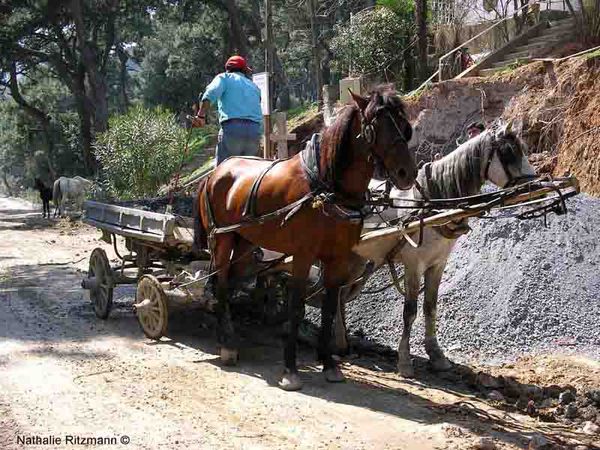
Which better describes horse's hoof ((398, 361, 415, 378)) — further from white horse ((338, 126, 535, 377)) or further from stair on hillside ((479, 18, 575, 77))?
stair on hillside ((479, 18, 575, 77))

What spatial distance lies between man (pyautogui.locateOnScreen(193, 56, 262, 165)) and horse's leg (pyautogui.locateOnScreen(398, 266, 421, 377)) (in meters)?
2.44

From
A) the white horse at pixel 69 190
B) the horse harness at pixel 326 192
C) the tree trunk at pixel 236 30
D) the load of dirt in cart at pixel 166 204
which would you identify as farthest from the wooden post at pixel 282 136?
the white horse at pixel 69 190

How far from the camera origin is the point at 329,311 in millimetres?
6559

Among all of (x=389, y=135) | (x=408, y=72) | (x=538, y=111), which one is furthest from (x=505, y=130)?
(x=408, y=72)

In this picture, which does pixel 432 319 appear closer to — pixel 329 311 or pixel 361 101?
Answer: pixel 329 311

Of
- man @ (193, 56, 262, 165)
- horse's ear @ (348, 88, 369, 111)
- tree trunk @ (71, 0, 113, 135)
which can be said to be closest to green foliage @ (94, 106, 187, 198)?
tree trunk @ (71, 0, 113, 135)

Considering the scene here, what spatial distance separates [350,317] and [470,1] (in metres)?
11.2

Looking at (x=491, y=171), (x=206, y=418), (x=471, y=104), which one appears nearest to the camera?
(x=206, y=418)

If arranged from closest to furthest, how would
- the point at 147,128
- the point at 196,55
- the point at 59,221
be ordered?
the point at 147,128 → the point at 59,221 → the point at 196,55

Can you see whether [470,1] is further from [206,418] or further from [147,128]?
[206,418]

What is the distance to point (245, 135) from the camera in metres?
8.04

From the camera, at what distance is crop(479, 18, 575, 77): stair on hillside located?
13645 mm

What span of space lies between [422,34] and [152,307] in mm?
11155

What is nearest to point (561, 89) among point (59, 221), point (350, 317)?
point (350, 317)
